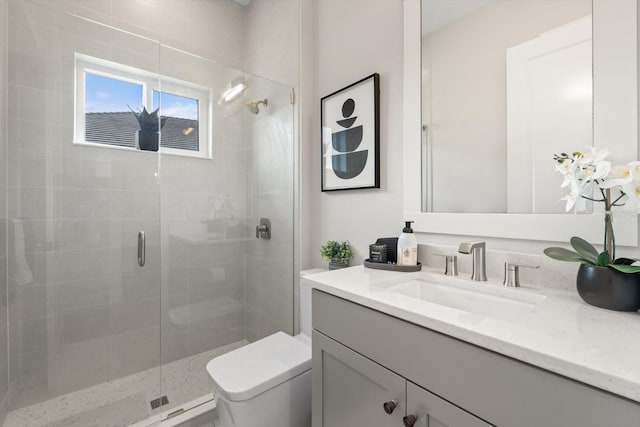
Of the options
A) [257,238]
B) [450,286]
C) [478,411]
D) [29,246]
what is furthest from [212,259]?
[478,411]

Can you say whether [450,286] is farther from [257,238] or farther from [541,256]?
[257,238]

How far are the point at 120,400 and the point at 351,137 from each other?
78.4 inches

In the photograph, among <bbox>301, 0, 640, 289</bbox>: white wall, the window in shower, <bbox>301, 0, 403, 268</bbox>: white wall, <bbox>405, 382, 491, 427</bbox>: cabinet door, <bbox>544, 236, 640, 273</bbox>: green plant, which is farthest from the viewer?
the window in shower

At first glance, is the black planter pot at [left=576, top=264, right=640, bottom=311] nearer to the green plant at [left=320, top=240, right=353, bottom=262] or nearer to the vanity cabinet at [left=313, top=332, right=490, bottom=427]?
the vanity cabinet at [left=313, top=332, right=490, bottom=427]

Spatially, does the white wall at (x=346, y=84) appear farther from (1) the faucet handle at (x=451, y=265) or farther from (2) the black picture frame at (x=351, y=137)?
(1) the faucet handle at (x=451, y=265)

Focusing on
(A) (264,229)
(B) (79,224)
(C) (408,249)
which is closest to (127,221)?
(B) (79,224)

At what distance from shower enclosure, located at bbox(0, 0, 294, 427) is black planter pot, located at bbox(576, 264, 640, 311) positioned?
4.96 ft

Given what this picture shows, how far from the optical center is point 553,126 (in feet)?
3.11

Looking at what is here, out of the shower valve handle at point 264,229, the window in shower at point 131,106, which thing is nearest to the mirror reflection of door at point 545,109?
the shower valve handle at point 264,229

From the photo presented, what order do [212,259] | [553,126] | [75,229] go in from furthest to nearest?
[212,259]
[75,229]
[553,126]

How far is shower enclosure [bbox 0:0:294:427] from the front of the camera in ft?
5.03

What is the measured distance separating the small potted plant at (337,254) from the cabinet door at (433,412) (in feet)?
2.92

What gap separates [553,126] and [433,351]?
2.73 ft

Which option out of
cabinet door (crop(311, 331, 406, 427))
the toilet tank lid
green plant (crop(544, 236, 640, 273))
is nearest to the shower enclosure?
the toilet tank lid
